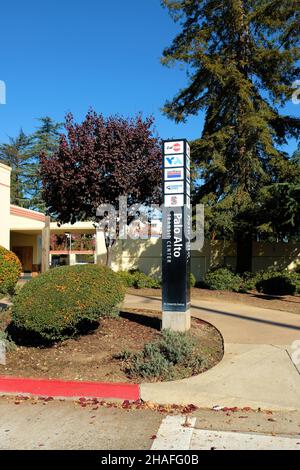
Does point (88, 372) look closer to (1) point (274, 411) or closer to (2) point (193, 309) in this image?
(1) point (274, 411)

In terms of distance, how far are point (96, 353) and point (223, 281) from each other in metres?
9.75

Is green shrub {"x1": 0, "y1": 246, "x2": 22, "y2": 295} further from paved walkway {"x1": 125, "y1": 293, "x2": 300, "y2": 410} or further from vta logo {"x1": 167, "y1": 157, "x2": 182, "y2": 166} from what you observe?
paved walkway {"x1": 125, "y1": 293, "x2": 300, "y2": 410}

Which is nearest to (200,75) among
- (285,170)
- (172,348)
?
(285,170)

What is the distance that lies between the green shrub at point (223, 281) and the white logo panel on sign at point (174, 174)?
8.68m

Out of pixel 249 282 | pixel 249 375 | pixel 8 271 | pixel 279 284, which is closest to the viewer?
pixel 249 375

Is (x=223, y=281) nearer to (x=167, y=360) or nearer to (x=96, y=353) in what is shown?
(x=96, y=353)

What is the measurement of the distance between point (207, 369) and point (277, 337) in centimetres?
231

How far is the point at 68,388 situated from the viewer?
20.3ft

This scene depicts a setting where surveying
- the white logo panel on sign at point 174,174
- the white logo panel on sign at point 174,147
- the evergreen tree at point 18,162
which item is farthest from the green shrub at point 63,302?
the evergreen tree at point 18,162

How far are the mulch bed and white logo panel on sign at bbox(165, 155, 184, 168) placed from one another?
3.13m

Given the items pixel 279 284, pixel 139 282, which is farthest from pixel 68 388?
pixel 139 282

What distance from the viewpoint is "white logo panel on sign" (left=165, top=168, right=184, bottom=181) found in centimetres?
867

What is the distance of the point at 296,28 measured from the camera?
55.8 feet

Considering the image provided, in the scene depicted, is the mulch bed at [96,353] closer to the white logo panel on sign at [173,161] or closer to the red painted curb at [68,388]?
the red painted curb at [68,388]
